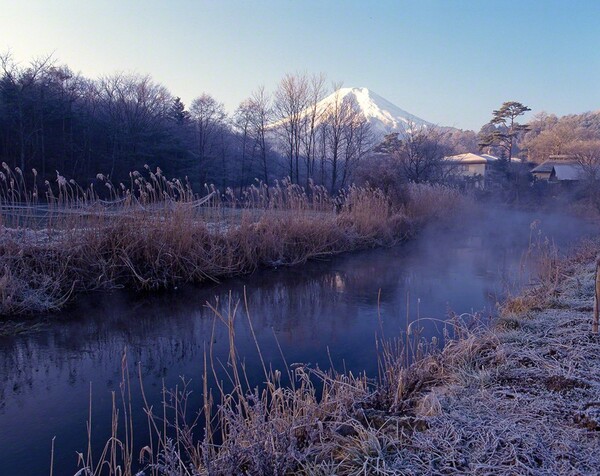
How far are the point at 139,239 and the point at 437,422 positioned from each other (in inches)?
248

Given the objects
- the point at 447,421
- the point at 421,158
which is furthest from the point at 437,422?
the point at 421,158

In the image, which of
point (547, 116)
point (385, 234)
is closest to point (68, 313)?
point (385, 234)

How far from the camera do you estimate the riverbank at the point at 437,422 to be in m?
2.22

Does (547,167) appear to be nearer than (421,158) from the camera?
No

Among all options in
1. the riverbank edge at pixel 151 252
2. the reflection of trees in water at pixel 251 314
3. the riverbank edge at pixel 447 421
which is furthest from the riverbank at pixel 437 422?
the riverbank edge at pixel 151 252

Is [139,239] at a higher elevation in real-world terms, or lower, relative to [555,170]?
lower

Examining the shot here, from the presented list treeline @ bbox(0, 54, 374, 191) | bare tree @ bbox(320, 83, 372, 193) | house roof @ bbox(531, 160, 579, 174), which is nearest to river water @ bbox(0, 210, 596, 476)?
treeline @ bbox(0, 54, 374, 191)

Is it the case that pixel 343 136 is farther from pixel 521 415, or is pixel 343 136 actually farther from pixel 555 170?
pixel 521 415

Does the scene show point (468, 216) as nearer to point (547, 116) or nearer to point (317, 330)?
point (317, 330)

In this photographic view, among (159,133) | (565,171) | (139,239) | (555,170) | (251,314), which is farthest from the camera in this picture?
(555,170)

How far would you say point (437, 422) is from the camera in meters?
2.56

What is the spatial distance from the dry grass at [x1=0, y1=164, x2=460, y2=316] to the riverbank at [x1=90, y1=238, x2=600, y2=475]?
401 centimetres

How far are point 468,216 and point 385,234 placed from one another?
22.3 feet

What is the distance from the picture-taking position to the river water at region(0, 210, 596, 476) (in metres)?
3.72
